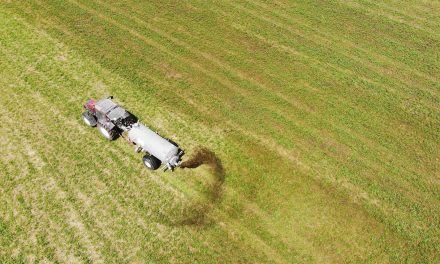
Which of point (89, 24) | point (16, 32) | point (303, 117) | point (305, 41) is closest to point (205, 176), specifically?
point (303, 117)

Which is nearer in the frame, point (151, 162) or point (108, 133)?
point (151, 162)

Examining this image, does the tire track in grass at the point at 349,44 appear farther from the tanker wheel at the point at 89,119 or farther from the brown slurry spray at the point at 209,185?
the tanker wheel at the point at 89,119

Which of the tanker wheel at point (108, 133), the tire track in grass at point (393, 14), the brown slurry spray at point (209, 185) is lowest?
the brown slurry spray at point (209, 185)

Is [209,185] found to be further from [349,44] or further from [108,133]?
[349,44]

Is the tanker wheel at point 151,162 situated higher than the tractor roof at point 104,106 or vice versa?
the tractor roof at point 104,106

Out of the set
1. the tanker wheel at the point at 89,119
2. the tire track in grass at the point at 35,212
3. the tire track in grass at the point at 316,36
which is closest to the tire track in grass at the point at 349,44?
the tire track in grass at the point at 316,36

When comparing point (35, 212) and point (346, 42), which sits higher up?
point (346, 42)

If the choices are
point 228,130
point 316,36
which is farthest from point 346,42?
point 228,130
